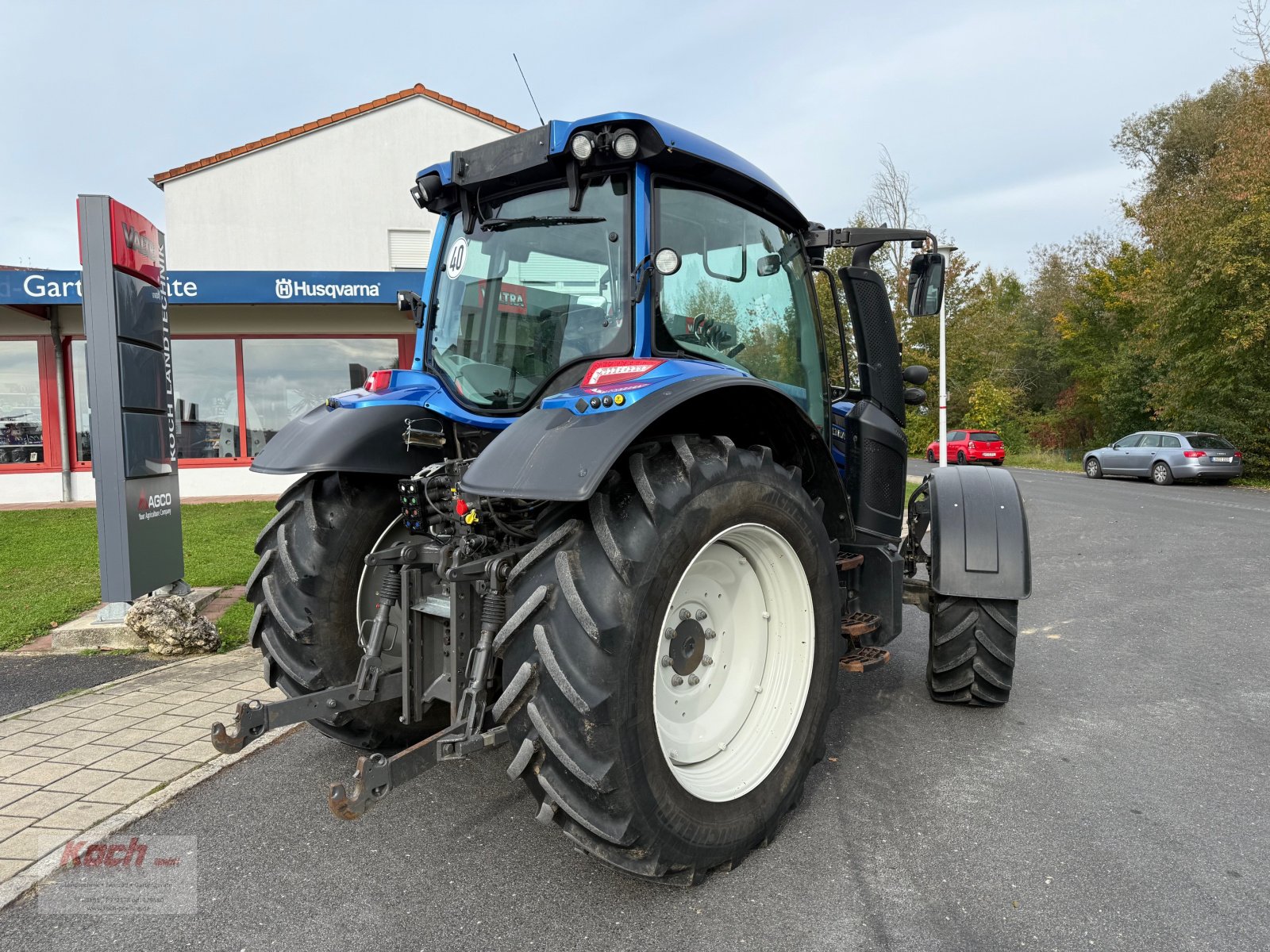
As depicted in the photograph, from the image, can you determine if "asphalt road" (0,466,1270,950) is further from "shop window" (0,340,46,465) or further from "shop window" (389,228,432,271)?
"shop window" (389,228,432,271)

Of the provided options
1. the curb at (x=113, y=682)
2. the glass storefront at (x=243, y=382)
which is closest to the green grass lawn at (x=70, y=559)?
the curb at (x=113, y=682)

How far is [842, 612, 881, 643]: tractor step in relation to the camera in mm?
3482

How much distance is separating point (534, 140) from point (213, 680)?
3.72m

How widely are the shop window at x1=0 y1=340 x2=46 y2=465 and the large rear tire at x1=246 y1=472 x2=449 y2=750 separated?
45.4ft

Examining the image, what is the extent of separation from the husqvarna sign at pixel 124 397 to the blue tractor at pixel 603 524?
2.78 metres

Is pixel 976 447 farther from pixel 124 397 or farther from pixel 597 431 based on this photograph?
pixel 597 431

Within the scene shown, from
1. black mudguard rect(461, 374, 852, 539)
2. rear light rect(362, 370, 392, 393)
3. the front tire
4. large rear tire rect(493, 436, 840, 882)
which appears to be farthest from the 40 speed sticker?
the front tire

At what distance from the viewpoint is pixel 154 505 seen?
18.6 ft

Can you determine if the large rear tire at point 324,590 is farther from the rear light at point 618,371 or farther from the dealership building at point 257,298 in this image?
the dealership building at point 257,298

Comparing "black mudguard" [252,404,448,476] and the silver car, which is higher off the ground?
"black mudguard" [252,404,448,476]

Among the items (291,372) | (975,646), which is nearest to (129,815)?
(975,646)

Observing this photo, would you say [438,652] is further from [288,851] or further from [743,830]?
[743,830]

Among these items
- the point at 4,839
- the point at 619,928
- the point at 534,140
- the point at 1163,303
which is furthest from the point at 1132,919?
the point at 1163,303

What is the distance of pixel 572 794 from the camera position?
87.6 inches
